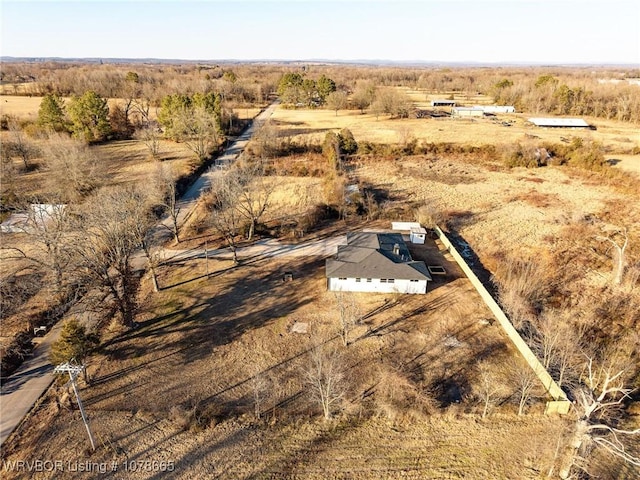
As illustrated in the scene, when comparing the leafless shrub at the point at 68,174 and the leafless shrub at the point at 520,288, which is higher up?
the leafless shrub at the point at 68,174

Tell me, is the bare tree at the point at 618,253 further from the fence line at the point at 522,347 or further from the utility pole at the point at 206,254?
the utility pole at the point at 206,254

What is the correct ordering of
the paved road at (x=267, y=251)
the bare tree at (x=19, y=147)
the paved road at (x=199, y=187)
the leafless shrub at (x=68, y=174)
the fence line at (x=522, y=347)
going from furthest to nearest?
the bare tree at (x=19, y=147), the leafless shrub at (x=68, y=174), the paved road at (x=199, y=187), the paved road at (x=267, y=251), the fence line at (x=522, y=347)

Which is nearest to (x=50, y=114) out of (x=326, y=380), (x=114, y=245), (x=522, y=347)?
(x=114, y=245)

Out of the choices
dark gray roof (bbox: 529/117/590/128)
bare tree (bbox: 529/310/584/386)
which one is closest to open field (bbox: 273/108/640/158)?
dark gray roof (bbox: 529/117/590/128)

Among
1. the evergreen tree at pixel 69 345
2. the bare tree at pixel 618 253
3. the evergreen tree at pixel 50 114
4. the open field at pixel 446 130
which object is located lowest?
the bare tree at pixel 618 253

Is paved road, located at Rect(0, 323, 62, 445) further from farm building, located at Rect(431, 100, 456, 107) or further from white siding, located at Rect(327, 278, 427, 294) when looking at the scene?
farm building, located at Rect(431, 100, 456, 107)

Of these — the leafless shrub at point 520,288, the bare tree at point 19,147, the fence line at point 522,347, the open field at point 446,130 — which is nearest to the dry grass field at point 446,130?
the open field at point 446,130
